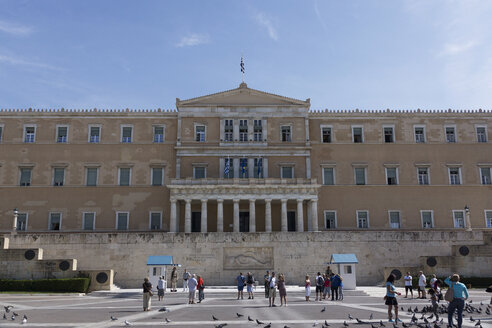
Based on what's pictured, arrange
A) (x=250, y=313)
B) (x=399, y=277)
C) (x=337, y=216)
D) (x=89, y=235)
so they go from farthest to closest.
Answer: (x=337, y=216)
(x=89, y=235)
(x=399, y=277)
(x=250, y=313)

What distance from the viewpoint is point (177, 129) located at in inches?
1859

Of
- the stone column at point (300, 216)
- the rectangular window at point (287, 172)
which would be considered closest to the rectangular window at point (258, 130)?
the rectangular window at point (287, 172)

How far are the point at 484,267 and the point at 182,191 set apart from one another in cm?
2428

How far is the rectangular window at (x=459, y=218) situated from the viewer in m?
46.0

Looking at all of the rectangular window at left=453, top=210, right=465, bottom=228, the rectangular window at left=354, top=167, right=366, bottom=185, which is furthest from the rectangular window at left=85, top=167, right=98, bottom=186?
the rectangular window at left=453, top=210, right=465, bottom=228

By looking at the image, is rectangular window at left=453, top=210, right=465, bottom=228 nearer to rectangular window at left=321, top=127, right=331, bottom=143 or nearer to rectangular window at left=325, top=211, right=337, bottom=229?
rectangular window at left=325, top=211, right=337, bottom=229

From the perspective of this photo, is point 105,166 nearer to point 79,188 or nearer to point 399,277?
point 79,188

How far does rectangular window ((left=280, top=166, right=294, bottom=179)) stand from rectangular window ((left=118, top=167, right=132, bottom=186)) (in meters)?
14.4

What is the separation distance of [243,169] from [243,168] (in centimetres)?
9

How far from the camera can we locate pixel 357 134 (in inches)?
1905

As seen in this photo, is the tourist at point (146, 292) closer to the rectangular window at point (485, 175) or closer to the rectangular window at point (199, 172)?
the rectangular window at point (199, 172)

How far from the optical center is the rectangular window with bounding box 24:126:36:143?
46875 mm

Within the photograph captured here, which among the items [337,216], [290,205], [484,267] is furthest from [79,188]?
[484,267]

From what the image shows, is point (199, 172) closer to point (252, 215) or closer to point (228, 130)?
point (228, 130)
